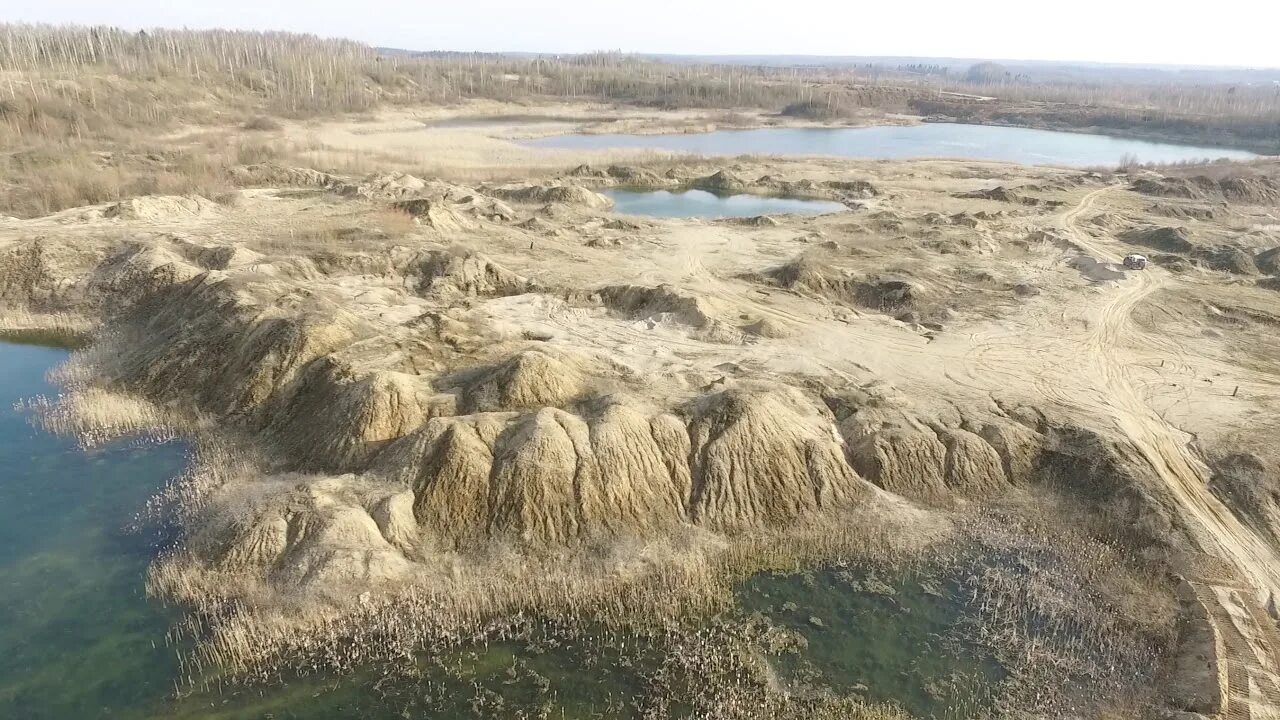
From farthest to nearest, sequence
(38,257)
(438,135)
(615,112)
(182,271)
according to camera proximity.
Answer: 1. (615,112)
2. (438,135)
3. (38,257)
4. (182,271)

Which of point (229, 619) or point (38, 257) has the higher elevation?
point (38, 257)

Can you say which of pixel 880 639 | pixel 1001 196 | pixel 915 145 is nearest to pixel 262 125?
pixel 1001 196

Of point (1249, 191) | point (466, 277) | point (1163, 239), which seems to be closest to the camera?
point (466, 277)

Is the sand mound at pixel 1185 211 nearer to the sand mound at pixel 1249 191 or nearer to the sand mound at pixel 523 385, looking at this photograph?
the sand mound at pixel 1249 191

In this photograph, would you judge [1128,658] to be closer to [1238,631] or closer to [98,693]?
[1238,631]

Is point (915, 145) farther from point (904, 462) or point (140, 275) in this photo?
point (140, 275)

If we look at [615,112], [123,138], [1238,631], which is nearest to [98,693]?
[1238,631]
